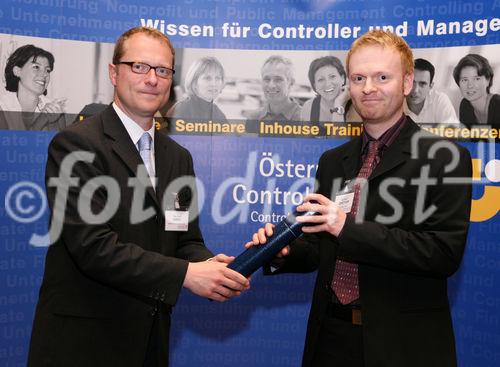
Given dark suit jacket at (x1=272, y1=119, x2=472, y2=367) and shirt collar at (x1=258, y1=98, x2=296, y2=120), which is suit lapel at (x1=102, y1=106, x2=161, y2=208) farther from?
shirt collar at (x1=258, y1=98, x2=296, y2=120)

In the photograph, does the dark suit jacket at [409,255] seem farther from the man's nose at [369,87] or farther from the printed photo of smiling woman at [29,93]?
the printed photo of smiling woman at [29,93]

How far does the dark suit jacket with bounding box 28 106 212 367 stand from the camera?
78.6 inches

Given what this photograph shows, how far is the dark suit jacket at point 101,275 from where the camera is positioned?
1996 mm

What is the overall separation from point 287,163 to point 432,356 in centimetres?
209

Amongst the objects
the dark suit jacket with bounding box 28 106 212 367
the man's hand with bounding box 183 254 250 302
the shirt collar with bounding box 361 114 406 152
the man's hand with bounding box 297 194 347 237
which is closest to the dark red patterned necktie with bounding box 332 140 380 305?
the shirt collar with bounding box 361 114 406 152

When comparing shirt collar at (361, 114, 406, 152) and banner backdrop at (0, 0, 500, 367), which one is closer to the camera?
shirt collar at (361, 114, 406, 152)

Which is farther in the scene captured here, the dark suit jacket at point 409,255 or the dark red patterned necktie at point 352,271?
the dark red patterned necktie at point 352,271

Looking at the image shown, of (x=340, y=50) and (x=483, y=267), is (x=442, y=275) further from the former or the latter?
(x=340, y=50)

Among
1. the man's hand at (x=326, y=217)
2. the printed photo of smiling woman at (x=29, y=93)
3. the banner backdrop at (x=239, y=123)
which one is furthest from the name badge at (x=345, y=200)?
the printed photo of smiling woman at (x=29, y=93)

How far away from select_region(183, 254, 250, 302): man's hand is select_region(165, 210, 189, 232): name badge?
0.66ft

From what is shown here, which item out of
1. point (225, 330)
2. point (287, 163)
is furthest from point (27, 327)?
point (287, 163)

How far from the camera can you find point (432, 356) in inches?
76.6

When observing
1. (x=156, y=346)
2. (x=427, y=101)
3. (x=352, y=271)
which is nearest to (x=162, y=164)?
(x=156, y=346)

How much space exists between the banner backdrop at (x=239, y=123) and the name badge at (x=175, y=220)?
1534 millimetres
